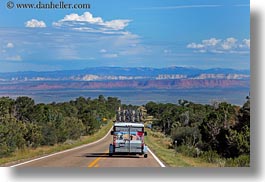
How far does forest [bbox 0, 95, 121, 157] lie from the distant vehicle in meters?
0.82

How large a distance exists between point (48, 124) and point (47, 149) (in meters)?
3.33

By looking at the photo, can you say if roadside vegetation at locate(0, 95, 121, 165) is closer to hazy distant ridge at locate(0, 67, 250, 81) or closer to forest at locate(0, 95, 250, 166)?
forest at locate(0, 95, 250, 166)

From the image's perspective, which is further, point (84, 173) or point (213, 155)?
point (213, 155)

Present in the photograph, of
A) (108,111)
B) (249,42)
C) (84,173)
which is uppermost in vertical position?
(249,42)

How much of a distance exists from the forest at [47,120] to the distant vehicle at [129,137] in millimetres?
821

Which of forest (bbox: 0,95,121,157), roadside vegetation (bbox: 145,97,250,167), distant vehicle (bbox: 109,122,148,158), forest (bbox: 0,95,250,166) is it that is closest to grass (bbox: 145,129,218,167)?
roadside vegetation (bbox: 145,97,250,167)

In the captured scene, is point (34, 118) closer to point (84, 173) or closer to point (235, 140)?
point (235, 140)

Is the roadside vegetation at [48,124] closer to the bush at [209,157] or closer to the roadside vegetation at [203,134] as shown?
the roadside vegetation at [203,134]

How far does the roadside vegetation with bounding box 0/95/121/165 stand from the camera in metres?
20.4

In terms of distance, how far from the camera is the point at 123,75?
1688 centimetres

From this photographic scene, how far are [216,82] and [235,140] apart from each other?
21.2 feet

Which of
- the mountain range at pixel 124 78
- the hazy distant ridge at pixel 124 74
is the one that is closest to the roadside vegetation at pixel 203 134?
the mountain range at pixel 124 78

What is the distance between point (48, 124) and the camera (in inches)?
1069

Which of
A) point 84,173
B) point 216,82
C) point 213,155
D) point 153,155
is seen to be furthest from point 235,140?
point 84,173
